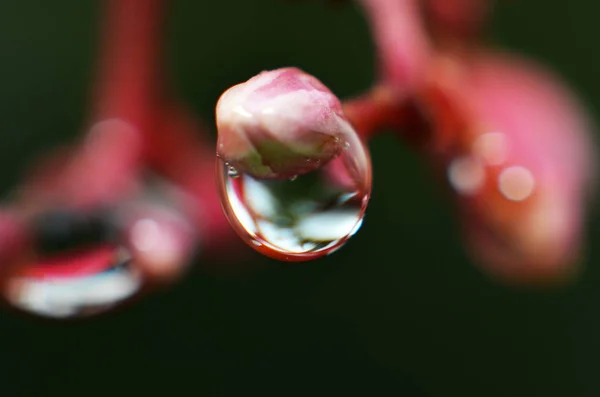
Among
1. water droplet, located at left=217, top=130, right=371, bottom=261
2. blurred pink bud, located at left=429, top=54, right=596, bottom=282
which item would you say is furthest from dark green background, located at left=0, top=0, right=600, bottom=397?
water droplet, located at left=217, top=130, right=371, bottom=261

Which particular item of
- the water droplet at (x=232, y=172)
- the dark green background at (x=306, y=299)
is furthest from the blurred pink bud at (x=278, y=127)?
the dark green background at (x=306, y=299)

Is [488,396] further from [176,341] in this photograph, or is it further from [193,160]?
[193,160]

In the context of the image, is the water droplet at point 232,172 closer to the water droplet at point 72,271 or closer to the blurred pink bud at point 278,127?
the blurred pink bud at point 278,127

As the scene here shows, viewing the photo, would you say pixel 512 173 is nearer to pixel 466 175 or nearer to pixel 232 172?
pixel 466 175

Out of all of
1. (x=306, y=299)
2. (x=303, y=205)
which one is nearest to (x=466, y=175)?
(x=303, y=205)

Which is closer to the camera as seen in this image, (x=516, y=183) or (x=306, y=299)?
(x=516, y=183)

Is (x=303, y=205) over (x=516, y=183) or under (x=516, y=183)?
under

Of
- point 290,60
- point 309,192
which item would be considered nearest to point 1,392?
point 290,60
